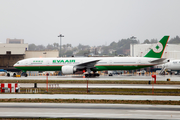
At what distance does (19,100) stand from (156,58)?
1301 inches

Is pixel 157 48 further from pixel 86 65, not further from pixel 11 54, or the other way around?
pixel 11 54

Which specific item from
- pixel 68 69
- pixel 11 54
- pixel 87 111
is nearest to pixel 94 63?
pixel 68 69

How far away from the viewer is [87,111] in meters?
14.4

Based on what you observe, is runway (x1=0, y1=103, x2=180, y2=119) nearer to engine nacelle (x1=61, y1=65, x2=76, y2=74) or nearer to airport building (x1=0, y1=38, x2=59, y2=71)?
engine nacelle (x1=61, y1=65, x2=76, y2=74)

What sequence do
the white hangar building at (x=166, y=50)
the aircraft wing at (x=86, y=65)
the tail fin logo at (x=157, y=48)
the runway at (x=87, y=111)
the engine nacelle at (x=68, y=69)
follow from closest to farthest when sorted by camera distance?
the runway at (x=87, y=111)
the engine nacelle at (x=68, y=69)
the aircraft wing at (x=86, y=65)
the tail fin logo at (x=157, y=48)
the white hangar building at (x=166, y=50)

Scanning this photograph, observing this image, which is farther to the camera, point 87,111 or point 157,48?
point 157,48

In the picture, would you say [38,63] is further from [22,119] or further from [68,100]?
[22,119]

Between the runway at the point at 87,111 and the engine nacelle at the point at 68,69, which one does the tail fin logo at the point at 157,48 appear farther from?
the runway at the point at 87,111

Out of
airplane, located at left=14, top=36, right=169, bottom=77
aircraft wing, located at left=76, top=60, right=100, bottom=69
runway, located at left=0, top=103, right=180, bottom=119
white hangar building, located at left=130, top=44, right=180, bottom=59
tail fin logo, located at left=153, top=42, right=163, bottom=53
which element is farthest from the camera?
white hangar building, located at left=130, top=44, right=180, bottom=59

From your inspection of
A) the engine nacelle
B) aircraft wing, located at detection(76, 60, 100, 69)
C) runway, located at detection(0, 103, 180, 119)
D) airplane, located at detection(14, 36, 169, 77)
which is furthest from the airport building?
runway, located at detection(0, 103, 180, 119)

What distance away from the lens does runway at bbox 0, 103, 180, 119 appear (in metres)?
13.1

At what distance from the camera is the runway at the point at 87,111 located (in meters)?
13.1

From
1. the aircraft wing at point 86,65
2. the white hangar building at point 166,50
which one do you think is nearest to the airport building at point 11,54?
the aircraft wing at point 86,65

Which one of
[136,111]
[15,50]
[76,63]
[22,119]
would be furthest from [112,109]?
[15,50]
